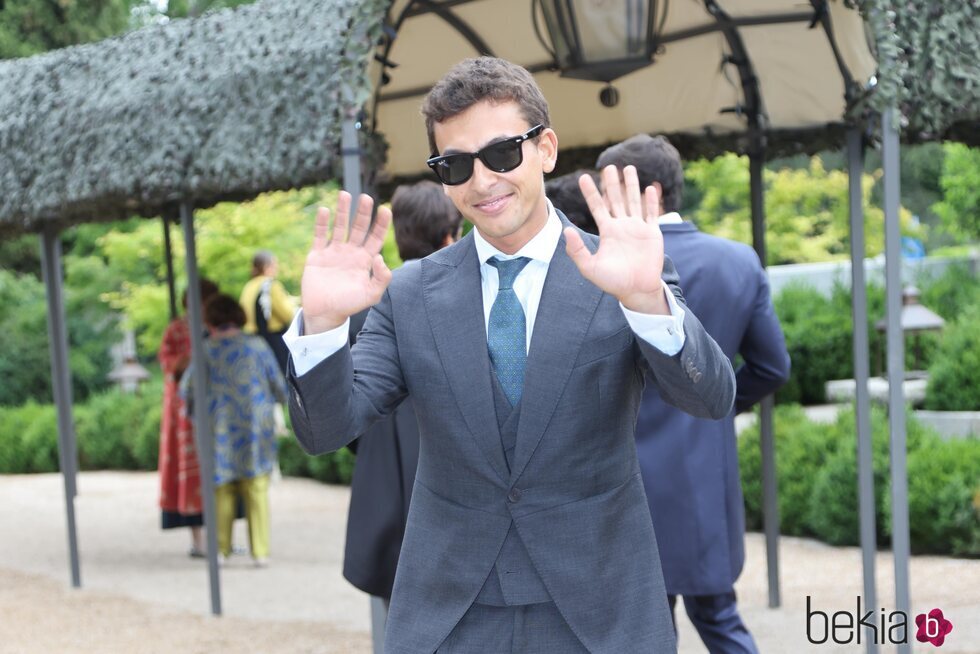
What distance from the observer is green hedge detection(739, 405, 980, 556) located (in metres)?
7.52

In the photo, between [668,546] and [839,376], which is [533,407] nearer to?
[668,546]

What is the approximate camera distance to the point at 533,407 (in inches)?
86.3

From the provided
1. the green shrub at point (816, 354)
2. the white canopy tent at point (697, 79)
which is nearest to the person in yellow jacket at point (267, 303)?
the white canopy tent at point (697, 79)

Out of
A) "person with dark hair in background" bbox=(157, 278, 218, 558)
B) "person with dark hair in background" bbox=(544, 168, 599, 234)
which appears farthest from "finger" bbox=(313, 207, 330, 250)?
"person with dark hair in background" bbox=(157, 278, 218, 558)

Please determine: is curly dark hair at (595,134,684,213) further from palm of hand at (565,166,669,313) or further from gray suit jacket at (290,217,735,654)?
palm of hand at (565,166,669,313)

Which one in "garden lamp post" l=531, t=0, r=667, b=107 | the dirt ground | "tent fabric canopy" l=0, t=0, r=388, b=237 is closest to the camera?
"garden lamp post" l=531, t=0, r=667, b=107

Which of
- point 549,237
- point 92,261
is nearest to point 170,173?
point 549,237

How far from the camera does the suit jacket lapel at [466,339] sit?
2217 mm

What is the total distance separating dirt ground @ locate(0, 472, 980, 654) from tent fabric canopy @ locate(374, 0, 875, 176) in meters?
2.48

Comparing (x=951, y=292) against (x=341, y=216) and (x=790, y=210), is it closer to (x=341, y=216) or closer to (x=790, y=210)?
(x=790, y=210)

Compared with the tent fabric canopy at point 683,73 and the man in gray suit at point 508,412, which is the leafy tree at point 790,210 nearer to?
the tent fabric canopy at point 683,73

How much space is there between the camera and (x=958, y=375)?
35.2ft

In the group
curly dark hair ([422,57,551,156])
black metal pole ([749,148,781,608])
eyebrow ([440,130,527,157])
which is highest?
curly dark hair ([422,57,551,156])

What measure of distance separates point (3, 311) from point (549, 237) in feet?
65.1
